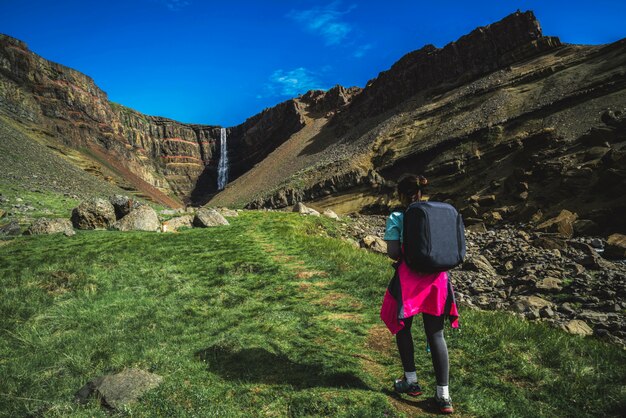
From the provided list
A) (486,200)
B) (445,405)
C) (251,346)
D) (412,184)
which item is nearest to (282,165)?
(486,200)

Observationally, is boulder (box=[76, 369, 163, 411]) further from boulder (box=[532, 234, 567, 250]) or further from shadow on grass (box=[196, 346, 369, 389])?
boulder (box=[532, 234, 567, 250])

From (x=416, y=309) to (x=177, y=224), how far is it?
15.9m

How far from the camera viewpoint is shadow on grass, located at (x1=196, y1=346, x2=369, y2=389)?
484cm

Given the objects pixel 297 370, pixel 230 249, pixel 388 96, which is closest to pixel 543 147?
pixel 230 249

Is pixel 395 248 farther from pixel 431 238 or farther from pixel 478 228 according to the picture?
pixel 478 228

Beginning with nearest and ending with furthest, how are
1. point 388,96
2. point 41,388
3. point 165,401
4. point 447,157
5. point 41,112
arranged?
point 165,401
point 41,388
point 447,157
point 41,112
point 388,96

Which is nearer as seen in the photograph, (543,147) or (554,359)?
(554,359)

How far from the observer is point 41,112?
252ft

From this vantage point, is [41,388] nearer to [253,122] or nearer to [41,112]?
[41,112]

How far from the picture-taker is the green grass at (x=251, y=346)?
4.35 m

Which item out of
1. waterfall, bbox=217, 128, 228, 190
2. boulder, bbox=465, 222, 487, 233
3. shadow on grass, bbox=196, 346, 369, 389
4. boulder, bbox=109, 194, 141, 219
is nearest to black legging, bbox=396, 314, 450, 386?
shadow on grass, bbox=196, 346, 369, 389

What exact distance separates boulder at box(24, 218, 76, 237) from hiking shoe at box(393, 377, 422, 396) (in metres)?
14.5

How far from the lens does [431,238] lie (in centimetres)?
397

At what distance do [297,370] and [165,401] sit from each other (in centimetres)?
191
